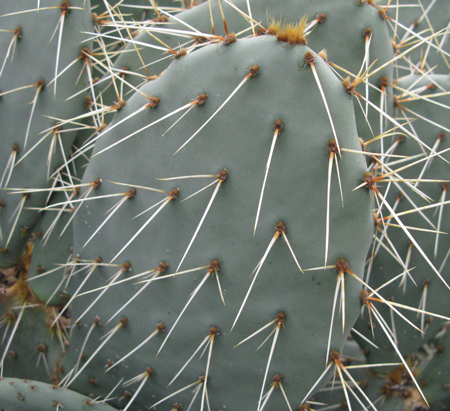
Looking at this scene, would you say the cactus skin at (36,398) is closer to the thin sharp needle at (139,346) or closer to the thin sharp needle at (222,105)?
the thin sharp needle at (139,346)

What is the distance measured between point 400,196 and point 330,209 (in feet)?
2.18

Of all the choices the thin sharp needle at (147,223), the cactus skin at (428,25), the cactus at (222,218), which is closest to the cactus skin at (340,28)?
the cactus at (222,218)

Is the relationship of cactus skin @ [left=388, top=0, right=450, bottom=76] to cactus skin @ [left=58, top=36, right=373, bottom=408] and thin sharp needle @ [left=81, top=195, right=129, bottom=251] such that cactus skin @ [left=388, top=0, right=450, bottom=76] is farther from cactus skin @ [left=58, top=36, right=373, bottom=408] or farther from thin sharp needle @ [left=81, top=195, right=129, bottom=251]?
thin sharp needle @ [left=81, top=195, right=129, bottom=251]

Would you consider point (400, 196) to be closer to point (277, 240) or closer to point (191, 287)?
point (277, 240)

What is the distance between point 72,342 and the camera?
1.29 metres

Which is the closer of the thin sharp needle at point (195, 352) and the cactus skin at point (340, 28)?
the thin sharp needle at point (195, 352)

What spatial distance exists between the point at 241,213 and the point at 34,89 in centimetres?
80

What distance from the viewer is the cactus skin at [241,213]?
89 cm

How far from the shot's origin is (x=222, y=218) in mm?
981

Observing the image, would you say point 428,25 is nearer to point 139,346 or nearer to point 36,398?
point 139,346

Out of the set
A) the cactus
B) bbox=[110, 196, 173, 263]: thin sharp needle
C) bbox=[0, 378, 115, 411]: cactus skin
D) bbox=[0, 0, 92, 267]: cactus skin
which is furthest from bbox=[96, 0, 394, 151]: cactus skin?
bbox=[0, 378, 115, 411]: cactus skin

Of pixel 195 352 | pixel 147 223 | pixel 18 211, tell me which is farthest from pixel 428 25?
pixel 18 211

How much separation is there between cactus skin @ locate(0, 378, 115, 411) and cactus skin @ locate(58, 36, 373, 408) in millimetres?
188

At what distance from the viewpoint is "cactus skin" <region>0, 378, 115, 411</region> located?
3.57 feet
